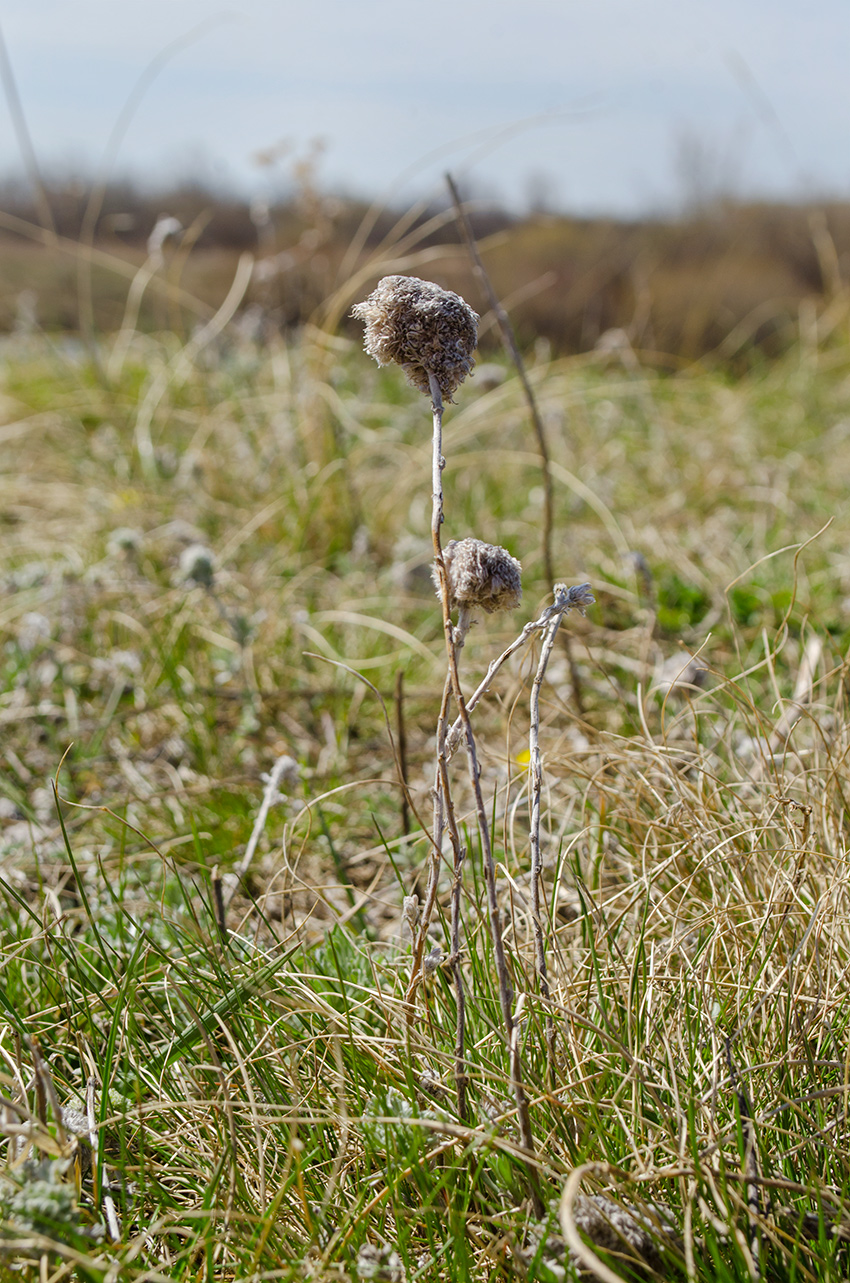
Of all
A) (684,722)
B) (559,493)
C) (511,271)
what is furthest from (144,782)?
(511,271)

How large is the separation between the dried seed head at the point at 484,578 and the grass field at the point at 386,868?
1.17ft

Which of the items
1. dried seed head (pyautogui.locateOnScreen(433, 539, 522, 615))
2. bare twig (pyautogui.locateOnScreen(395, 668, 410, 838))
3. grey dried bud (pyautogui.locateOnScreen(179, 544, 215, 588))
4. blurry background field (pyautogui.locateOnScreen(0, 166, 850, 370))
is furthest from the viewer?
blurry background field (pyautogui.locateOnScreen(0, 166, 850, 370))

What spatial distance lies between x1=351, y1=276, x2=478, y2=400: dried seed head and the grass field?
47 cm

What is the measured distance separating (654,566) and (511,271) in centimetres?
836

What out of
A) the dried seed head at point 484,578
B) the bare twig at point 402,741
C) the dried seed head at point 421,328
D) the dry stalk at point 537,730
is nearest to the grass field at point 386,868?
the bare twig at point 402,741

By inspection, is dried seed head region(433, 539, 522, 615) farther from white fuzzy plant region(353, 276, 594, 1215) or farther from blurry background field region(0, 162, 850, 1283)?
blurry background field region(0, 162, 850, 1283)

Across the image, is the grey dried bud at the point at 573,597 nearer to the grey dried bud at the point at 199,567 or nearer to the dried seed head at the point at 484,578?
the dried seed head at the point at 484,578

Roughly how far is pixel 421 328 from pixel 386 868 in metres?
1.09

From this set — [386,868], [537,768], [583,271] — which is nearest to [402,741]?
[386,868]

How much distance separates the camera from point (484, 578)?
86 cm

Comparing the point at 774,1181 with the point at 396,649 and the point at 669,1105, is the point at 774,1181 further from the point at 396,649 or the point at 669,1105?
the point at 396,649

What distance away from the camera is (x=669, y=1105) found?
1068 millimetres

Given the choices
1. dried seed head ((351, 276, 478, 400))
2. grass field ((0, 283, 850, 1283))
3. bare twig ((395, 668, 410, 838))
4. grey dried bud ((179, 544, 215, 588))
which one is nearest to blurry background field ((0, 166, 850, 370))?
grass field ((0, 283, 850, 1283))

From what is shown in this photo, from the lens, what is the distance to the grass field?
3.07 ft
